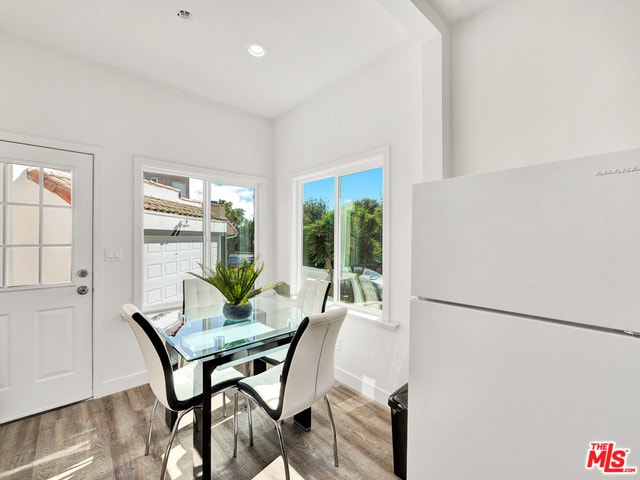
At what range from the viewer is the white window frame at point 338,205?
240 centimetres

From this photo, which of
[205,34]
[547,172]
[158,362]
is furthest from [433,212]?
[205,34]

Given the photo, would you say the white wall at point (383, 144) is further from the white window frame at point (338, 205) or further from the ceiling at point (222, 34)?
the ceiling at point (222, 34)

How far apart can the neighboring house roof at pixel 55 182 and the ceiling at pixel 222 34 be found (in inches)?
39.0

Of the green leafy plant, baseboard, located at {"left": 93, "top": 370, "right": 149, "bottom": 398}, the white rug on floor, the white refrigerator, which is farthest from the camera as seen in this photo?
baseboard, located at {"left": 93, "top": 370, "right": 149, "bottom": 398}

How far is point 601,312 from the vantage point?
0.77 meters

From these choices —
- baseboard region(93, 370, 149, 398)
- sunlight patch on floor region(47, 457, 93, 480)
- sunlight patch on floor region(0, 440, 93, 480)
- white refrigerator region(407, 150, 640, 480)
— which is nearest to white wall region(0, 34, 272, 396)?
baseboard region(93, 370, 149, 398)

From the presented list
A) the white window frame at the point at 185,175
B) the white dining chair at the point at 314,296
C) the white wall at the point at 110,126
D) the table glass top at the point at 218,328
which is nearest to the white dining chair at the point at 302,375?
the table glass top at the point at 218,328

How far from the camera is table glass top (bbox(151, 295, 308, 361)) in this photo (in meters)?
1.63

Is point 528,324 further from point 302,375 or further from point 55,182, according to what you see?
point 55,182

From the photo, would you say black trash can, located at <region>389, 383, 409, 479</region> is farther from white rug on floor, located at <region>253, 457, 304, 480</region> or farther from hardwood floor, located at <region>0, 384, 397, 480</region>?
white rug on floor, located at <region>253, 457, 304, 480</region>

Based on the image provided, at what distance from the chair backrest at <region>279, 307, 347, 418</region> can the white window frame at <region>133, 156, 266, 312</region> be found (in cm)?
→ 152

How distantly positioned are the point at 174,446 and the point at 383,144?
2.60 m

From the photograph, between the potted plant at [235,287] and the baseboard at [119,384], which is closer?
the potted plant at [235,287]

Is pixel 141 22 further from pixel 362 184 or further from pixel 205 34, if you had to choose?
pixel 362 184
